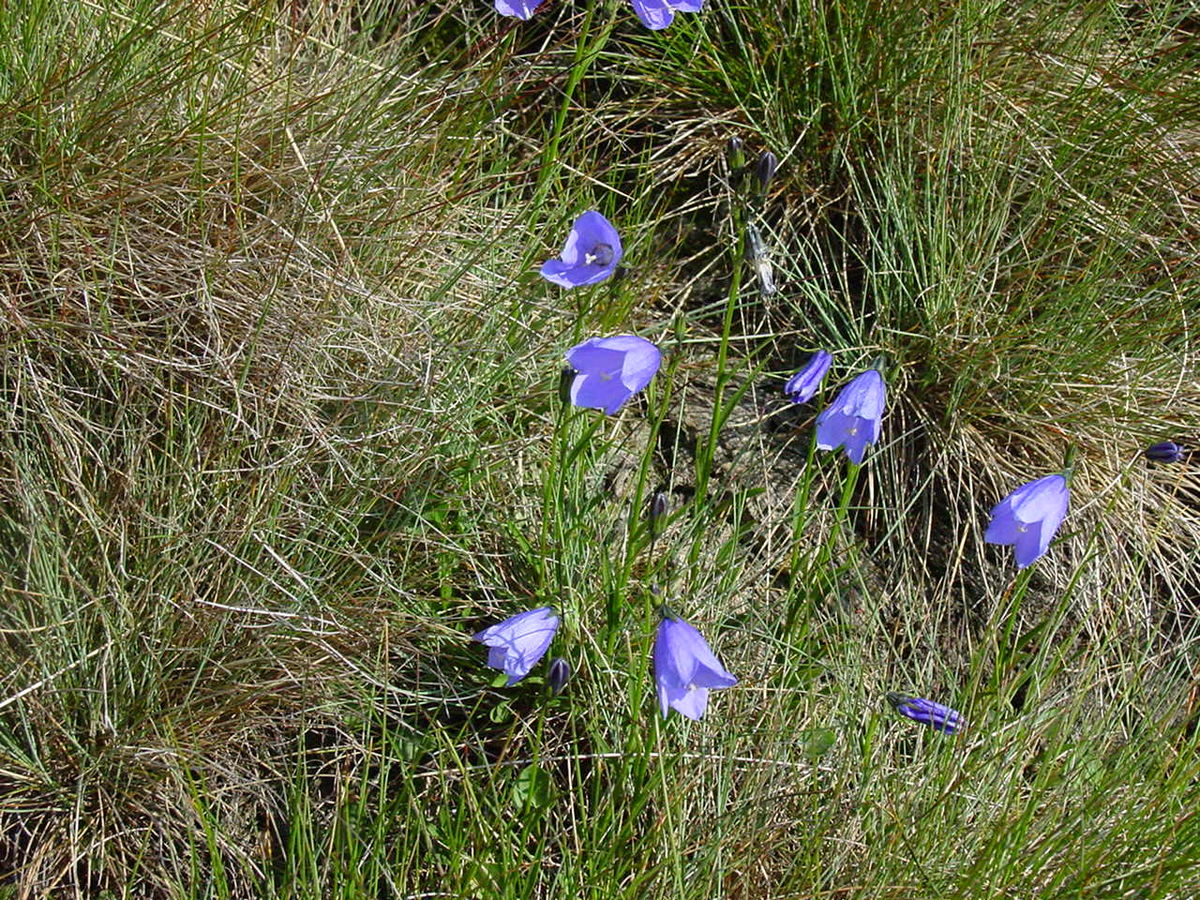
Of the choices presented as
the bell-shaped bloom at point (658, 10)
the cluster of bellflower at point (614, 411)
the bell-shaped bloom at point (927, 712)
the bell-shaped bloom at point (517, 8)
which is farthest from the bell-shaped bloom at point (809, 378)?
the bell-shaped bloom at point (517, 8)

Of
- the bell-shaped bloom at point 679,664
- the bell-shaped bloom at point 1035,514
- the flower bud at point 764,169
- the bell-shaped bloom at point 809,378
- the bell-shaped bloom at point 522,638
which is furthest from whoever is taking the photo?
the bell-shaped bloom at point 809,378

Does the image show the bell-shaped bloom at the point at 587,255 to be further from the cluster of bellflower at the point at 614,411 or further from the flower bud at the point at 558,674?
the flower bud at the point at 558,674

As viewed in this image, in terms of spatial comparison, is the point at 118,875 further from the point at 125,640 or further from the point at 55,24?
the point at 55,24

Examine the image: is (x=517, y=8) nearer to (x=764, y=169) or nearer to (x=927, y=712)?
(x=764, y=169)

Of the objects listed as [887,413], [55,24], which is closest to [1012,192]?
[887,413]

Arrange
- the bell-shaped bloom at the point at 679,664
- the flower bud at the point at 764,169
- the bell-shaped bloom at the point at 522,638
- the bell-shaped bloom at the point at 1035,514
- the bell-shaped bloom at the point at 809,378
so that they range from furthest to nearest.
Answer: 1. the bell-shaped bloom at the point at 809,378
2. the bell-shaped bloom at the point at 1035,514
3. the bell-shaped bloom at the point at 522,638
4. the flower bud at the point at 764,169
5. the bell-shaped bloom at the point at 679,664

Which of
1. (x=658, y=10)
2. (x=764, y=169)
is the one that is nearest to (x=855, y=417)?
(x=764, y=169)
